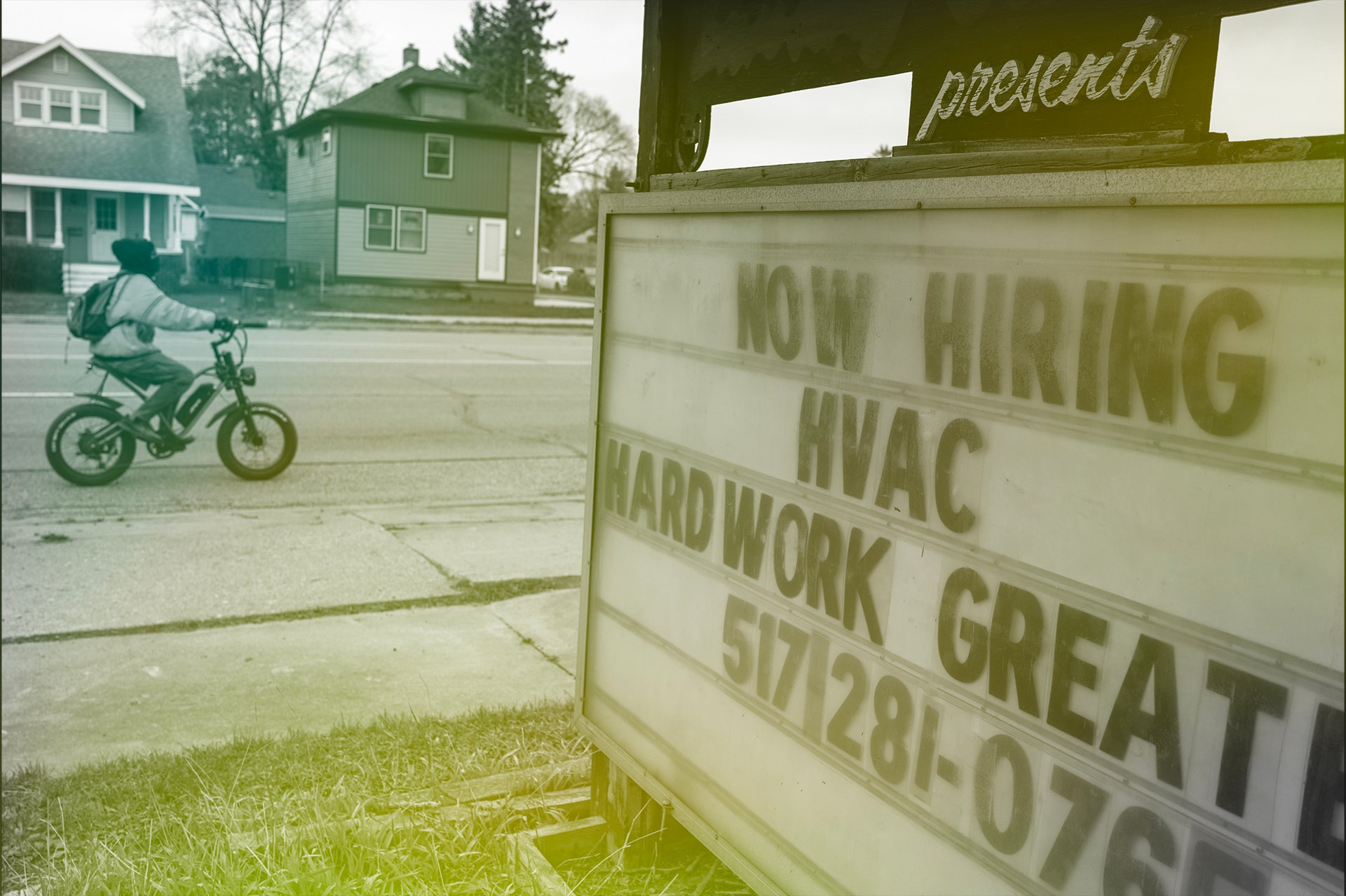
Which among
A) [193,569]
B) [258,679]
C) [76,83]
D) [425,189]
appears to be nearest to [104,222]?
[76,83]

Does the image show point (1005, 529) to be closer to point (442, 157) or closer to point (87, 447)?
point (87, 447)

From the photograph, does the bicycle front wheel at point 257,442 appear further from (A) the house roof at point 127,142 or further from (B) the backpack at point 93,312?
(A) the house roof at point 127,142

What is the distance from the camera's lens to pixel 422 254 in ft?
120

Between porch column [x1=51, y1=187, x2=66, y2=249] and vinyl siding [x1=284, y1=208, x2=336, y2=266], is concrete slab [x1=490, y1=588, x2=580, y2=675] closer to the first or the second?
porch column [x1=51, y1=187, x2=66, y2=249]

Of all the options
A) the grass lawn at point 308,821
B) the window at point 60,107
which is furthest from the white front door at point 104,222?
the grass lawn at point 308,821

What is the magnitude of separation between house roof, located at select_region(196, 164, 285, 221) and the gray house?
347 inches

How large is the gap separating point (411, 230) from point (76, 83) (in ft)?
32.5

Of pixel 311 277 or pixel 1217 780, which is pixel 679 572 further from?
pixel 311 277

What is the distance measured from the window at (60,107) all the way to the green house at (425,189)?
7154 millimetres

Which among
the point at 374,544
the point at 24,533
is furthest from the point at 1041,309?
the point at 24,533

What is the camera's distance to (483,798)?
370 centimetres

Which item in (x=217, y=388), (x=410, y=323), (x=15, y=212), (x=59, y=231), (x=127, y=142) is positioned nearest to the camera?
(x=217, y=388)

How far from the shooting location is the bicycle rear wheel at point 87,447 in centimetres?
849

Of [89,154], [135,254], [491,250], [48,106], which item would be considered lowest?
[135,254]
